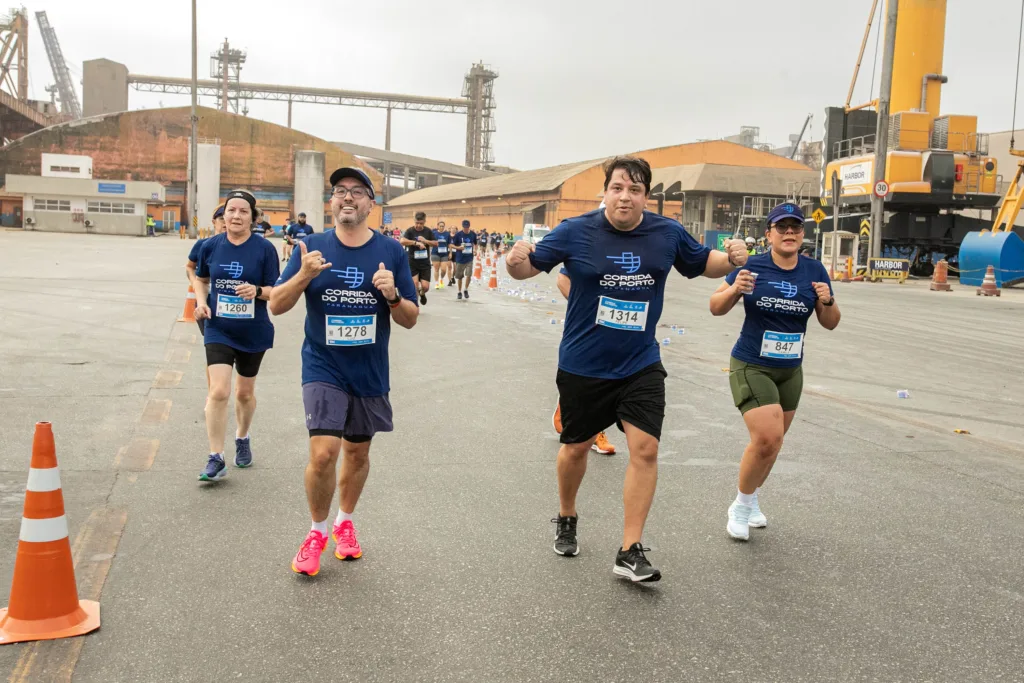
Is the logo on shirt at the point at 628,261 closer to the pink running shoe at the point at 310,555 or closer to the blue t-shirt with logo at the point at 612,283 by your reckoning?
the blue t-shirt with logo at the point at 612,283

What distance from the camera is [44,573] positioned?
372cm

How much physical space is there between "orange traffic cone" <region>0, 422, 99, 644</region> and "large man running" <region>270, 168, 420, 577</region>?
1.00 metres

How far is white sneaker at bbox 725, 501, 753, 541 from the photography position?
16.7ft

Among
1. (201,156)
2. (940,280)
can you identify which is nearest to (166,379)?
(940,280)

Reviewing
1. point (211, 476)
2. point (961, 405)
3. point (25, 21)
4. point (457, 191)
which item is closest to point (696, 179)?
point (457, 191)

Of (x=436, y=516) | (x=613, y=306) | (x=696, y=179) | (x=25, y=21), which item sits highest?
(x=25, y=21)

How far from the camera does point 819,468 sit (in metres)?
6.77

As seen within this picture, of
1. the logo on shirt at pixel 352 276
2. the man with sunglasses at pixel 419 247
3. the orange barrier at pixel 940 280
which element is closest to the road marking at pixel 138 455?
the logo on shirt at pixel 352 276

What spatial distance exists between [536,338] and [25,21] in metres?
102

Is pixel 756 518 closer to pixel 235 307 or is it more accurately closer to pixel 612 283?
pixel 612 283

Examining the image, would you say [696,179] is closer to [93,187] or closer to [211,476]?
[93,187]

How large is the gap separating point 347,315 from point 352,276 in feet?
0.61

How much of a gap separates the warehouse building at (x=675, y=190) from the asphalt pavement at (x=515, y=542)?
35836 mm

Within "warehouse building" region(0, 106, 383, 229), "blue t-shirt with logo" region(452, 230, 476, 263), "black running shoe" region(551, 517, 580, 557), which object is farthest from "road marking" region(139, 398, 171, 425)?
Result: "warehouse building" region(0, 106, 383, 229)
